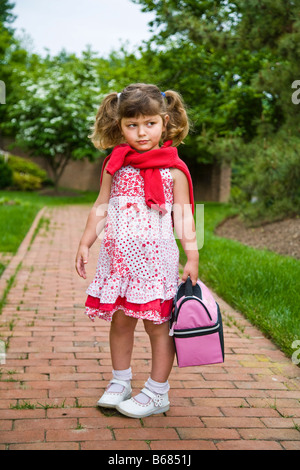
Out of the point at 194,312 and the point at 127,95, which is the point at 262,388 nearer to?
the point at 194,312

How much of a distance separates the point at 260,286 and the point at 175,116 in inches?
103

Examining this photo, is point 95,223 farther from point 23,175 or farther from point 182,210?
point 23,175

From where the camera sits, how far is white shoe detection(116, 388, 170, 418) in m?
2.73

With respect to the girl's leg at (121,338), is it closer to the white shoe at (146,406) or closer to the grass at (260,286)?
the white shoe at (146,406)

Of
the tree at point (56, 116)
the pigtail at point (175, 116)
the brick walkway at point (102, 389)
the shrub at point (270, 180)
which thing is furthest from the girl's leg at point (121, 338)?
the tree at point (56, 116)

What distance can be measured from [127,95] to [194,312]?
1085 millimetres

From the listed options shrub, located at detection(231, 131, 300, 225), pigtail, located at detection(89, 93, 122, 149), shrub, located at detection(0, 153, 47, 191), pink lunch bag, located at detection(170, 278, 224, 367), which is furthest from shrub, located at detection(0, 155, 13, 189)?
pink lunch bag, located at detection(170, 278, 224, 367)

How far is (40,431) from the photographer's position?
2.53 m

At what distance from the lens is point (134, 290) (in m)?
2.64

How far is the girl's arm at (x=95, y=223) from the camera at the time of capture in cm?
284

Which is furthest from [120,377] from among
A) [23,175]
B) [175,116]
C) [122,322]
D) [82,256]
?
[23,175]

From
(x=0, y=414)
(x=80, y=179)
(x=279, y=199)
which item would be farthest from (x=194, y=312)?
(x=80, y=179)

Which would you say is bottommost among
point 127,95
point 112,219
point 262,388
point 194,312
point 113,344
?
point 262,388

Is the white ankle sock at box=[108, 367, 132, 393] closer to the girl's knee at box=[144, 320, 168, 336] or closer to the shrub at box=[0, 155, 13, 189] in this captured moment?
the girl's knee at box=[144, 320, 168, 336]
